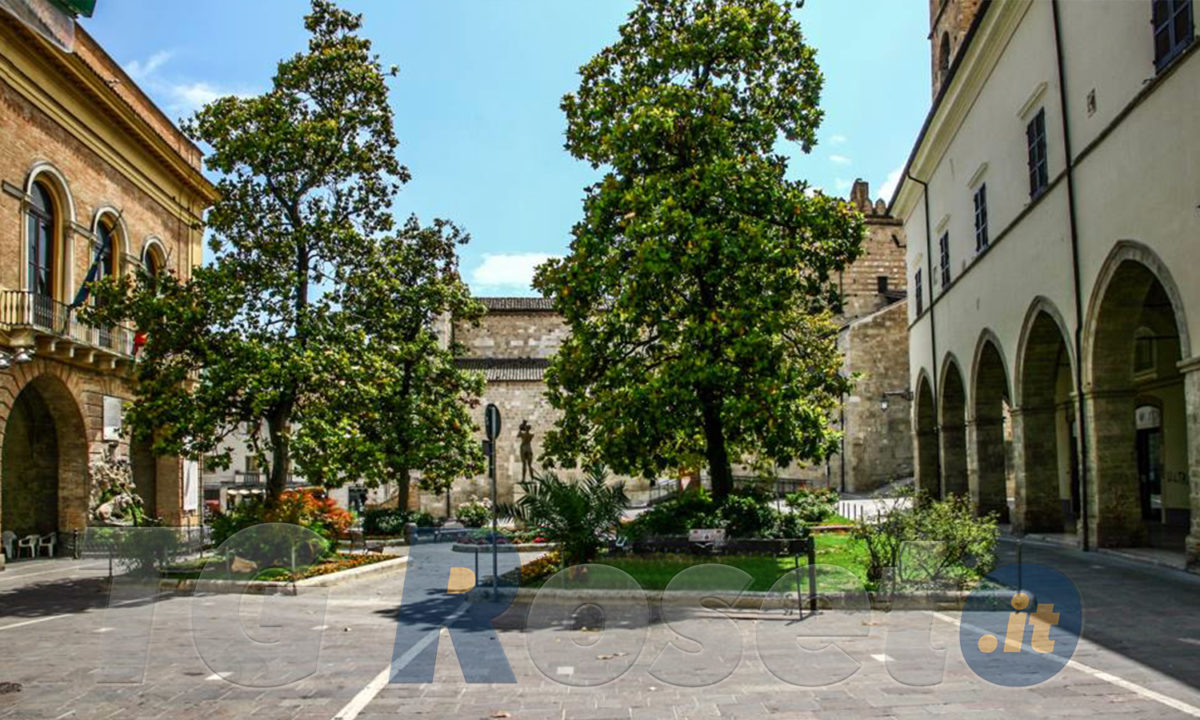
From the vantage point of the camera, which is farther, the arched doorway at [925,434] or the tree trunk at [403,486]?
the arched doorway at [925,434]

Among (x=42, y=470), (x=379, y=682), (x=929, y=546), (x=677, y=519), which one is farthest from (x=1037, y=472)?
(x=42, y=470)

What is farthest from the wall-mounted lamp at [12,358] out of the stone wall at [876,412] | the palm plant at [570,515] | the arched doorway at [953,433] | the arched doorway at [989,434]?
the stone wall at [876,412]

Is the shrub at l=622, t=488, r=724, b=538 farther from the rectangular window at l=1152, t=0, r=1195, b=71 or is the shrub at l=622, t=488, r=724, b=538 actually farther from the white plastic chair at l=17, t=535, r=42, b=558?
the white plastic chair at l=17, t=535, r=42, b=558

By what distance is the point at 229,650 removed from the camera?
8844 millimetres

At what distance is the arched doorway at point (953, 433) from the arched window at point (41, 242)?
2382cm

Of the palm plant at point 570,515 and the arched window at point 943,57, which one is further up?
the arched window at point 943,57

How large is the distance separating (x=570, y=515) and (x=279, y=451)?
230 inches

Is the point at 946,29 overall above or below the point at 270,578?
above

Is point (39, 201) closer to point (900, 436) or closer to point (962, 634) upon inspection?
point (962, 634)

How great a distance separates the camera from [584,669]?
7.91 m

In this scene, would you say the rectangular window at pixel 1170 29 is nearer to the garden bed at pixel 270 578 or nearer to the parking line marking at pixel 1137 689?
the parking line marking at pixel 1137 689

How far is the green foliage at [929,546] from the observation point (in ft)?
36.3

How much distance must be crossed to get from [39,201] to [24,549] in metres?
7.89

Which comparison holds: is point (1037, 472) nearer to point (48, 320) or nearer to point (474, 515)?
point (474, 515)
